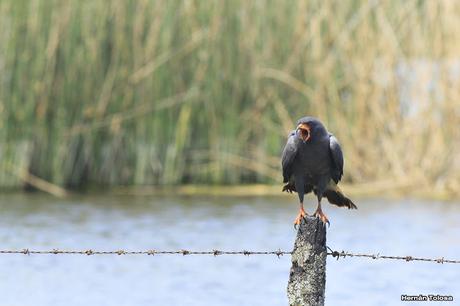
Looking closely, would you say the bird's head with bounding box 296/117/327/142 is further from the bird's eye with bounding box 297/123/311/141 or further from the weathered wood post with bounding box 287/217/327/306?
the weathered wood post with bounding box 287/217/327/306

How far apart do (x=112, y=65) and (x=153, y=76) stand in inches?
22.4

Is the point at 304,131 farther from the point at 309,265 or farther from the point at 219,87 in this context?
the point at 219,87

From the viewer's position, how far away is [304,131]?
298 inches

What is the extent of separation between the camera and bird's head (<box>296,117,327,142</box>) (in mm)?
7449

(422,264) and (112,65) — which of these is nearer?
(422,264)

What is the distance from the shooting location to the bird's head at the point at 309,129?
745 centimetres

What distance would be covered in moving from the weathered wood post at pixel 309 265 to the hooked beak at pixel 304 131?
944 mm

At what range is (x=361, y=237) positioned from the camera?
46.1 feet

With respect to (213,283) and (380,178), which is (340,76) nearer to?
(380,178)

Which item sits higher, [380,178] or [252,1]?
[252,1]

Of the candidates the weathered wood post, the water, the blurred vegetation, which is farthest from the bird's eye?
the blurred vegetation

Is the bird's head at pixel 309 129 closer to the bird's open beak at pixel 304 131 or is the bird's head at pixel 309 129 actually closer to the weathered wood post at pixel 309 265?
the bird's open beak at pixel 304 131

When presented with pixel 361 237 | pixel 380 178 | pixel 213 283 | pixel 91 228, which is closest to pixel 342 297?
pixel 213 283

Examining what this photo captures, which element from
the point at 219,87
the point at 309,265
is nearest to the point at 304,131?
the point at 309,265
